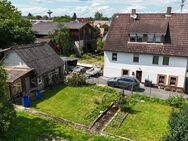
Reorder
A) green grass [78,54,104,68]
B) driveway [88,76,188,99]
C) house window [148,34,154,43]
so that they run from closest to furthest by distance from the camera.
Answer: driveway [88,76,188,99], house window [148,34,154,43], green grass [78,54,104,68]

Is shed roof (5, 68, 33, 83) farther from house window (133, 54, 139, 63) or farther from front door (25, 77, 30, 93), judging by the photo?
house window (133, 54, 139, 63)

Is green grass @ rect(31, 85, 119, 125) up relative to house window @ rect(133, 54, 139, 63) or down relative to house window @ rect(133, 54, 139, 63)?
down

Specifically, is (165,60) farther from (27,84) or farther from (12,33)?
(12,33)

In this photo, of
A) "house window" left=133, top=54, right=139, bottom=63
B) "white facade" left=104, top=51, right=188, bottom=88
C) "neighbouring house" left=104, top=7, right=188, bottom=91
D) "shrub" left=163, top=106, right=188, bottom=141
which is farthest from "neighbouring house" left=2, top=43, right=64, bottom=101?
"shrub" left=163, top=106, right=188, bottom=141

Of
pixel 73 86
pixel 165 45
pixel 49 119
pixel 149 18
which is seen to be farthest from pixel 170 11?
pixel 49 119

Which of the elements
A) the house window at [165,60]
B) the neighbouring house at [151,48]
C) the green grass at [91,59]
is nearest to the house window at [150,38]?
the neighbouring house at [151,48]

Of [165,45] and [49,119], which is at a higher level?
[165,45]

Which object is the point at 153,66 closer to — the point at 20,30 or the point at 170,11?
the point at 170,11
